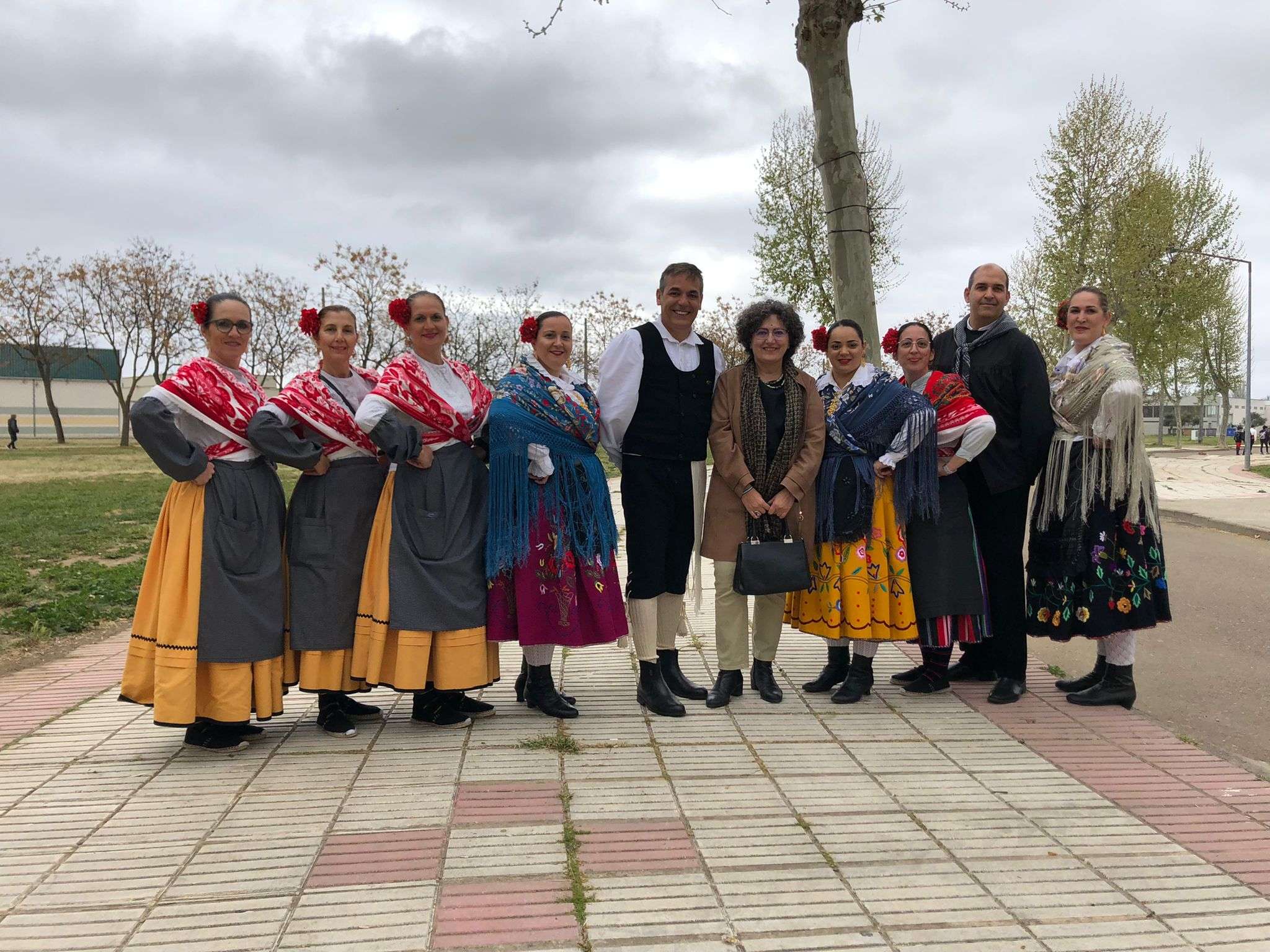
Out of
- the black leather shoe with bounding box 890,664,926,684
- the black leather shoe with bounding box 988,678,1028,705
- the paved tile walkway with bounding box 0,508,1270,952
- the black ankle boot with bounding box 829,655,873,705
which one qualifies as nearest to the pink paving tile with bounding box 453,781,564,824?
the paved tile walkway with bounding box 0,508,1270,952

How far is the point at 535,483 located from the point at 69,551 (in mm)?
7444

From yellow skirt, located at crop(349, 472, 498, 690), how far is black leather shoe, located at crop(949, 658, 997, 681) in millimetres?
2668

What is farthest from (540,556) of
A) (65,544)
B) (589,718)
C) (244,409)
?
(65,544)

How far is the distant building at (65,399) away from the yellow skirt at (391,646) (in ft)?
200

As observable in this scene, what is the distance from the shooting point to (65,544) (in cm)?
988

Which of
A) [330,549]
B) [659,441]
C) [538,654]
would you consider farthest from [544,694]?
[659,441]

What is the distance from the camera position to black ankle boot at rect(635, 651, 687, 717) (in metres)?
4.50

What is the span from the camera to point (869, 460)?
15.2 ft

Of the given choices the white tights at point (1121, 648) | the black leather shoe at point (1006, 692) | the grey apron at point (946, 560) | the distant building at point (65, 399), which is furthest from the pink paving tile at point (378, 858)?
the distant building at point (65, 399)

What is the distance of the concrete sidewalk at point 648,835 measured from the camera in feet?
8.33

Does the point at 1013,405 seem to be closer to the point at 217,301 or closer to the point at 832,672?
A: the point at 832,672

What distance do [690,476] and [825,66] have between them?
3376 millimetres

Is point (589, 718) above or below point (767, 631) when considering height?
below

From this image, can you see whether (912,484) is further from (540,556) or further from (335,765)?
(335,765)
